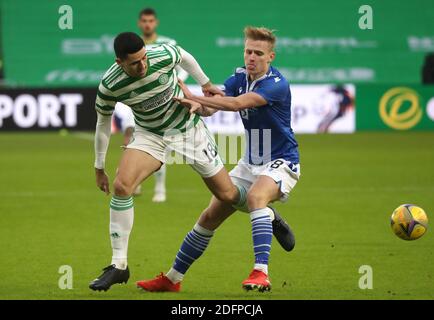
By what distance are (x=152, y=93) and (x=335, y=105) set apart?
16.7 m

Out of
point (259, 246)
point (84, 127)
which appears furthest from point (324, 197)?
point (84, 127)

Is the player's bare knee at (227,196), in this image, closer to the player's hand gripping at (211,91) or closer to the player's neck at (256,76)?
the player's hand gripping at (211,91)

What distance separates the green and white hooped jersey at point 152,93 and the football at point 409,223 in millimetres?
2081

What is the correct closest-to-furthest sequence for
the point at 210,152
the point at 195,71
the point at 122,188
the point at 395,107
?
1. the point at 122,188
2. the point at 210,152
3. the point at 195,71
4. the point at 395,107

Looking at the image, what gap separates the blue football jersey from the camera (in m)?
7.97

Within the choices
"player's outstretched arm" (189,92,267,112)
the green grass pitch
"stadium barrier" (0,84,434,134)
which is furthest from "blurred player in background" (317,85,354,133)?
"player's outstretched arm" (189,92,267,112)

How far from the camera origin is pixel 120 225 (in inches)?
302

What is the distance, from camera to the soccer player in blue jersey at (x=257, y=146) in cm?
768

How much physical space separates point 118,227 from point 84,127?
55.8 ft

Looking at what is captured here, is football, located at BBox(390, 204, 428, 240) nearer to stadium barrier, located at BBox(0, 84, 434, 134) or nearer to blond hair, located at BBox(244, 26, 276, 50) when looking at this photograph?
blond hair, located at BBox(244, 26, 276, 50)

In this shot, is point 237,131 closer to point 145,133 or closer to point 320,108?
point 320,108

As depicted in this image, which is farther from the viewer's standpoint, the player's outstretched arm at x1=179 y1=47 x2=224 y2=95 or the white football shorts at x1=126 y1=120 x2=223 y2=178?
the player's outstretched arm at x1=179 y1=47 x2=224 y2=95

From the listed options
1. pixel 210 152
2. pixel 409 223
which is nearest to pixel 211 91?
pixel 210 152

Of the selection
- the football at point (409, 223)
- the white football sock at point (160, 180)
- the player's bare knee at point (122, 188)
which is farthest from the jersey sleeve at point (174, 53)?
the white football sock at point (160, 180)
